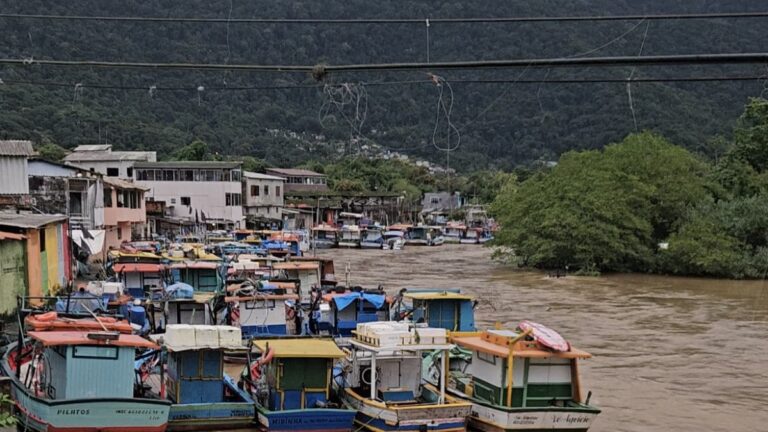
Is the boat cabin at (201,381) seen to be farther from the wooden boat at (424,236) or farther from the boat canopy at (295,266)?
the wooden boat at (424,236)

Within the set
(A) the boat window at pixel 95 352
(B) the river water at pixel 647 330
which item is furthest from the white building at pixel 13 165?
(A) the boat window at pixel 95 352

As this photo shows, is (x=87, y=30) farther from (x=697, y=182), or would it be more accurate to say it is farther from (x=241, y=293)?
(x=241, y=293)

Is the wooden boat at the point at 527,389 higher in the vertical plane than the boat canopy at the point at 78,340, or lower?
lower

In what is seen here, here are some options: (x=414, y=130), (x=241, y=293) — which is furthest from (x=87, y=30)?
(x=241, y=293)

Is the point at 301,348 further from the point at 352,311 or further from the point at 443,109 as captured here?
the point at 352,311

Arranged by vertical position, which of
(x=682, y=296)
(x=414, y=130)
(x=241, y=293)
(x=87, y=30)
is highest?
(x=87, y=30)

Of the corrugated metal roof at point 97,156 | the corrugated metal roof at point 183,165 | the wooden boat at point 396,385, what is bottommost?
the wooden boat at point 396,385

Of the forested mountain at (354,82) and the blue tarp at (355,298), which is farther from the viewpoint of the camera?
the forested mountain at (354,82)
